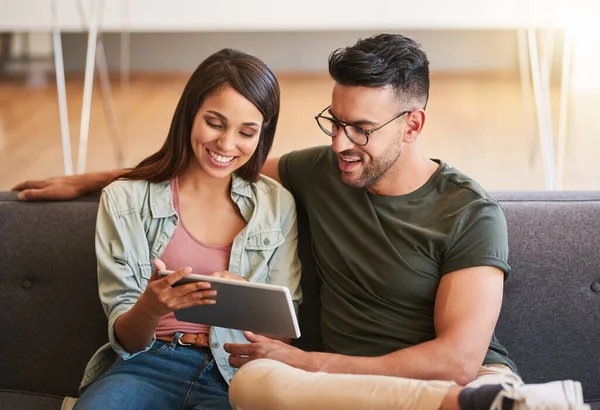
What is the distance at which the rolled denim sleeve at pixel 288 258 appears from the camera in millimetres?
2061

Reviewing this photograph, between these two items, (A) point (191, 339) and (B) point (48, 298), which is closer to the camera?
(A) point (191, 339)

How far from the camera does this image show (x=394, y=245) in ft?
6.43

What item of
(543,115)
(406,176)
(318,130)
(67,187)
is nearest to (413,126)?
(406,176)

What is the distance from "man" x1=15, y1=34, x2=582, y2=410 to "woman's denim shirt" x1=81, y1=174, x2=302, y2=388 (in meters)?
0.08

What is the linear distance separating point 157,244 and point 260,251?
0.78ft

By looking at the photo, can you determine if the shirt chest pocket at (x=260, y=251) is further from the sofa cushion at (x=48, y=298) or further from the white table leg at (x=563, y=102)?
the white table leg at (x=563, y=102)

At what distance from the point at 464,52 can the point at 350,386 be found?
516cm

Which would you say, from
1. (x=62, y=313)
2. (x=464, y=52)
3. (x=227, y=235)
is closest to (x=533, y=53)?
(x=227, y=235)

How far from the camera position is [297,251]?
7.06 ft

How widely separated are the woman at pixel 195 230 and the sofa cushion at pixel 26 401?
0.16 m

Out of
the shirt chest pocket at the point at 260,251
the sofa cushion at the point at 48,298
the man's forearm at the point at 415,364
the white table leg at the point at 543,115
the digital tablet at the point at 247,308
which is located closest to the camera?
the digital tablet at the point at 247,308

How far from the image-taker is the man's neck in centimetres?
201

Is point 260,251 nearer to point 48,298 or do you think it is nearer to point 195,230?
point 195,230

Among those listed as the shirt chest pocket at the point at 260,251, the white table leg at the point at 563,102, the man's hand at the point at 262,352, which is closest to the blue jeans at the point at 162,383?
the man's hand at the point at 262,352
